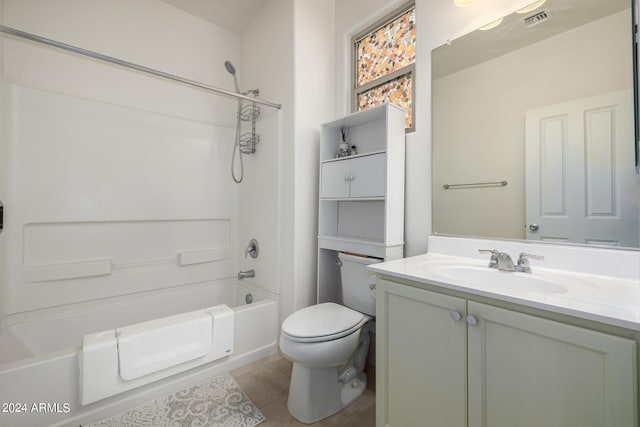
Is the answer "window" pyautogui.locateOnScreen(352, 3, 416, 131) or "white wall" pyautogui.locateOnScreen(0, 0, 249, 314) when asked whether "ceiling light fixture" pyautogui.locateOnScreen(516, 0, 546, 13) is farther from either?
"white wall" pyautogui.locateOnScreen(0, 0, 249, 314)

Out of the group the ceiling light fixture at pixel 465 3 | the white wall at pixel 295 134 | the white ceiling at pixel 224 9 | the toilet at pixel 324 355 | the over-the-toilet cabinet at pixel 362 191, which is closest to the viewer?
the toilet at pixel 324 355

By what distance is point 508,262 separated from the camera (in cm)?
118

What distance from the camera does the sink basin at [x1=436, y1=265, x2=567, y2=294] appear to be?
3.41 feet

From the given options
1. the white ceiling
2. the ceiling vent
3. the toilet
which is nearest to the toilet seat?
the toilet

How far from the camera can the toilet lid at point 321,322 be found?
1336 mm

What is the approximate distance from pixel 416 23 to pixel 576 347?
1818 mm

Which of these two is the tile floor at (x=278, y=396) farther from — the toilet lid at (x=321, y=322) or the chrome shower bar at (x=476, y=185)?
the chrome shower bar at (x=476, y=185)

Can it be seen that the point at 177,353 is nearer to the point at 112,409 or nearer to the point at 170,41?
the point at 112,409

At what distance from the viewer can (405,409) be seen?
106 centimetres

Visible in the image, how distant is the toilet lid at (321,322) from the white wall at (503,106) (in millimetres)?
726

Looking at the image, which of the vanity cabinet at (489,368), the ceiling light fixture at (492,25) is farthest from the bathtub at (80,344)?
the ceiling light fixture at (492,25)

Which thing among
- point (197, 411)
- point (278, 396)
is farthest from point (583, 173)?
point (197, 411)

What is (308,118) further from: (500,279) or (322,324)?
(500,279)

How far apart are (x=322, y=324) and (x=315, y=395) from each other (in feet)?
1.14
